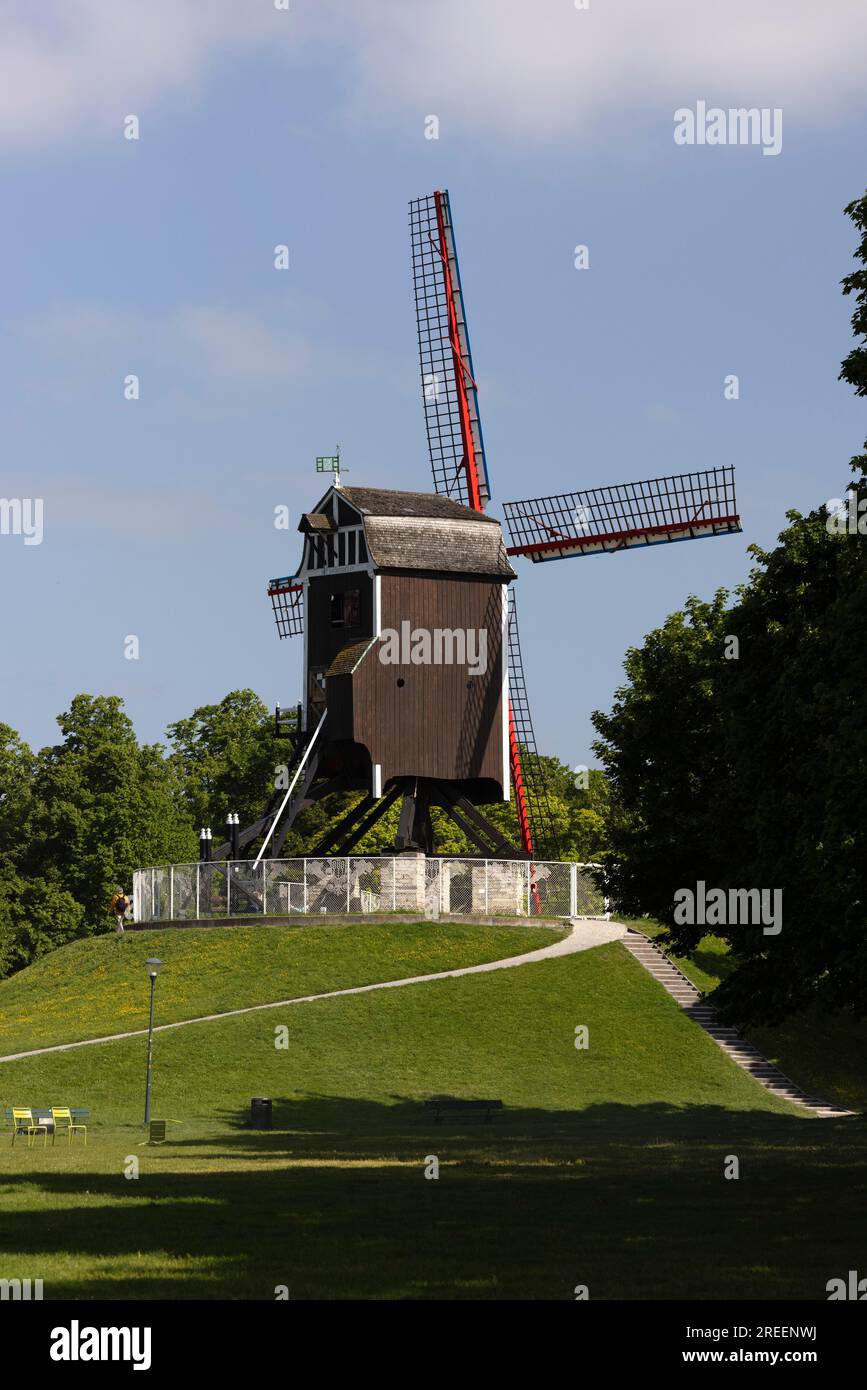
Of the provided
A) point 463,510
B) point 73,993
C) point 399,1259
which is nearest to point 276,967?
point 73,993

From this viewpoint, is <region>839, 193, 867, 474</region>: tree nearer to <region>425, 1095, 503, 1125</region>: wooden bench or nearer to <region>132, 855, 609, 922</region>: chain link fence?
<region>425, 1095, 503, 1125</region>: wooden bench

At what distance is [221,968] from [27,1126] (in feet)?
60.6

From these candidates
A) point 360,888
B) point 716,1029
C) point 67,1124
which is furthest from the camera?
point 360,888

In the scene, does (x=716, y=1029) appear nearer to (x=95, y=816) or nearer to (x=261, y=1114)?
(x=261, y=1114)

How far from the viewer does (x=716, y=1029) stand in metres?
50.6

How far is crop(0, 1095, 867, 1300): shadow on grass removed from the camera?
52.4 feet

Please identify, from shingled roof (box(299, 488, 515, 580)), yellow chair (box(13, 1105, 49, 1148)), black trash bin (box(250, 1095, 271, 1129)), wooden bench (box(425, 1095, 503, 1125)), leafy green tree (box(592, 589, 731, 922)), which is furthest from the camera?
shingled roof (box(299, 488, 515, 580))

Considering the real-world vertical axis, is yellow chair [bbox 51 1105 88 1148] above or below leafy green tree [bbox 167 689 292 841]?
below

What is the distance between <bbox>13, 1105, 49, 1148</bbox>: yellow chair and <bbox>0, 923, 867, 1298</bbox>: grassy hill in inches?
60.1

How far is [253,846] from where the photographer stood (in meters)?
62.3

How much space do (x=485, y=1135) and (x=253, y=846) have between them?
2868 centimetres

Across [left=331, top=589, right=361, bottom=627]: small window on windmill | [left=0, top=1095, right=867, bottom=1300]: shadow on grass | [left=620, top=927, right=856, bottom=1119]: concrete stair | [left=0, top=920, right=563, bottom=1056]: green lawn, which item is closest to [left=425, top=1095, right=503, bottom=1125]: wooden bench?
[left=0, top=1095, right=867, bottom=1300]: shadow on grass

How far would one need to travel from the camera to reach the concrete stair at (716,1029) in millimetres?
45844

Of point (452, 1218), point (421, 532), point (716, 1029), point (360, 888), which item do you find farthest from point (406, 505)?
point (452, 1218)
